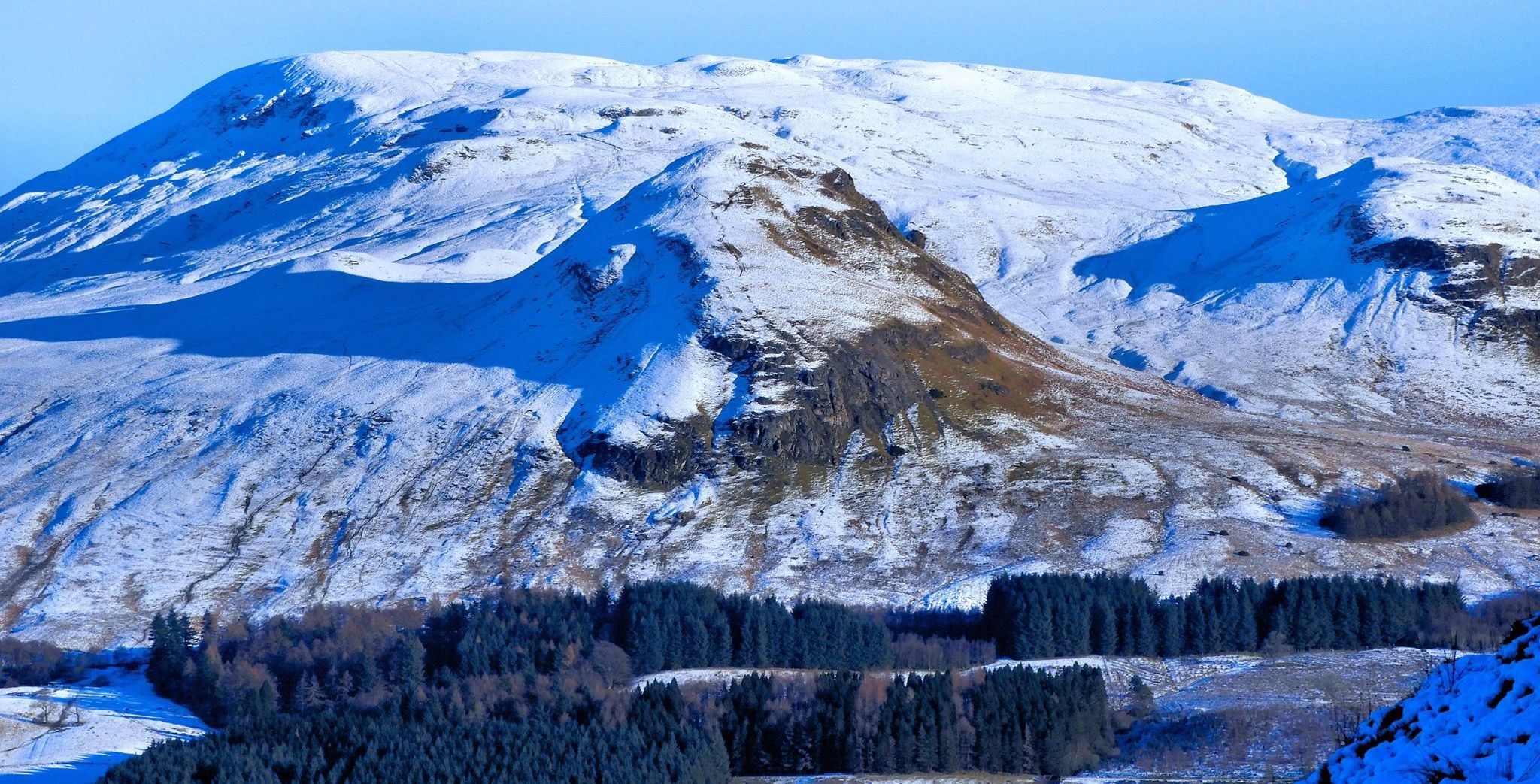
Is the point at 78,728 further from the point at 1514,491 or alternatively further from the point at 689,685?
the point at 1514,491

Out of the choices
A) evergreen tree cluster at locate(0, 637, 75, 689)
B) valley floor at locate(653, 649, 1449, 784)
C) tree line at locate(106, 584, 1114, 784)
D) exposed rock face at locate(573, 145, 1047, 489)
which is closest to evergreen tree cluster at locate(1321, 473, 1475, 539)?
valley floor at locate(653, 649, 1449, 784)

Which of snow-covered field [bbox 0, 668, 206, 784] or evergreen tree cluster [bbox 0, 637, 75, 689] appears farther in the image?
evergreen tree cluster [bbox 0, 637, 75, 689]

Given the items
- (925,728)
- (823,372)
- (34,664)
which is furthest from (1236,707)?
(34,664)

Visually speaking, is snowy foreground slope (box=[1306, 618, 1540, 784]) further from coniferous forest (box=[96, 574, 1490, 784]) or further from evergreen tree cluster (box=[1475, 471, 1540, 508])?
evergreen tree cluster (box=[1475, 471, 1540, 508])

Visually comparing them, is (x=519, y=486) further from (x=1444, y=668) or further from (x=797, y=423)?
(x=1444, y=668)

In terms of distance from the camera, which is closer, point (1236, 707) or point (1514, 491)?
point (1236, 707)

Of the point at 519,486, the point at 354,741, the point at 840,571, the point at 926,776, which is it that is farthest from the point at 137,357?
the point at 926,776
